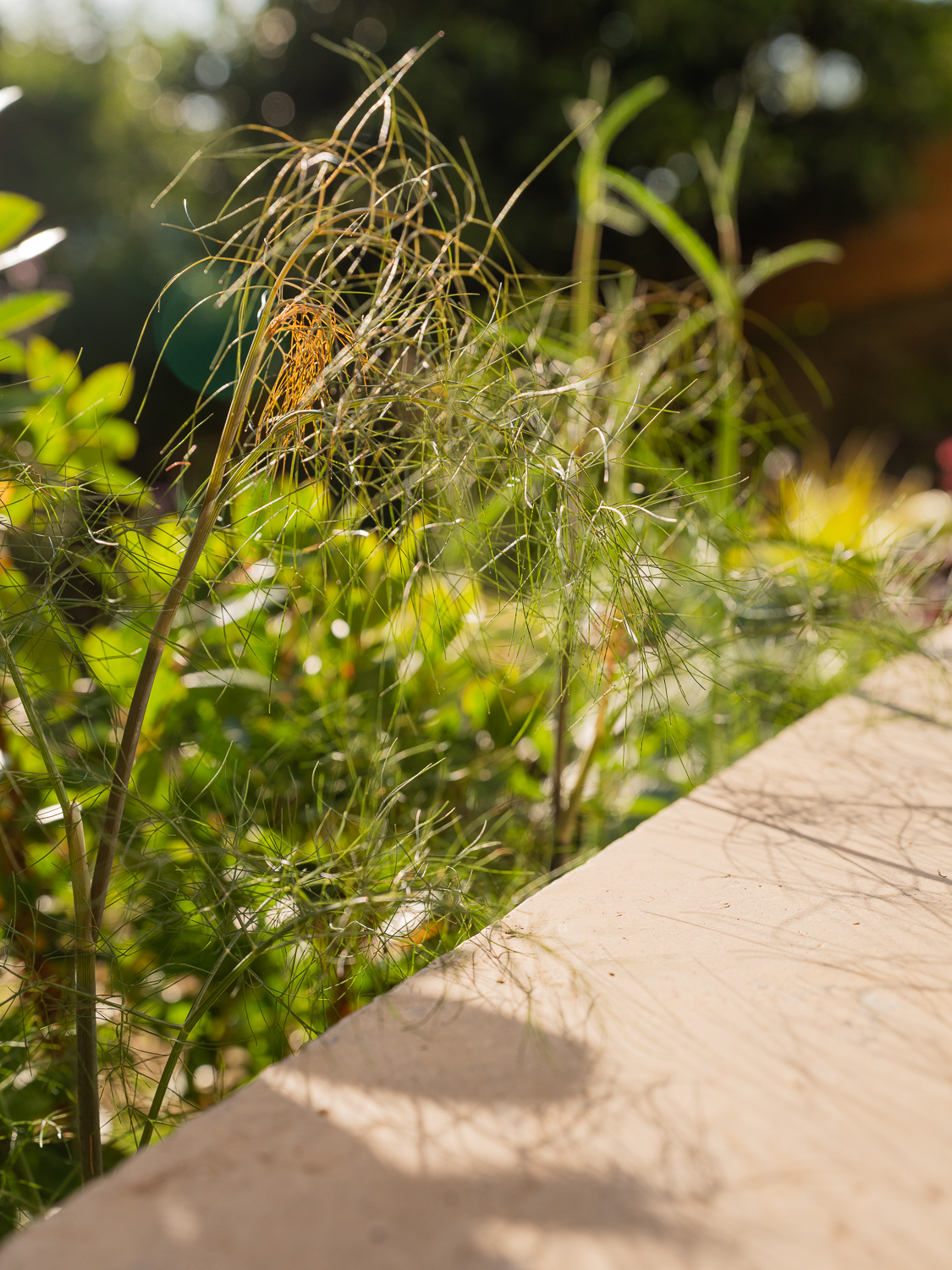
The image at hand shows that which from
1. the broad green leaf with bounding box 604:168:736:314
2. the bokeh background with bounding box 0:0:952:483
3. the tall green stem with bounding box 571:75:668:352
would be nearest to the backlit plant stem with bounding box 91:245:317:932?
the tall green stem with bounding box 571:75:668:352

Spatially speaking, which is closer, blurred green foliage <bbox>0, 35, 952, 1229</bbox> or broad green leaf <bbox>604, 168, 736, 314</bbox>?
blurred green foliage <bbox>0, 35, 952, 1229</bbox>

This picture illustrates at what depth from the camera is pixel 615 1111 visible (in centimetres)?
38

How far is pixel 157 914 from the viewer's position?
0.71m

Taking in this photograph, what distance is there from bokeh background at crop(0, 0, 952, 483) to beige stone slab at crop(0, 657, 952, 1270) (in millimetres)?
3965

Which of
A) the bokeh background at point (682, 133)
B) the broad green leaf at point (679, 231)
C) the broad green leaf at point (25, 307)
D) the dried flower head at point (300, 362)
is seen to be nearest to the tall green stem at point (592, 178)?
the broad green leaf at point (679, 231)

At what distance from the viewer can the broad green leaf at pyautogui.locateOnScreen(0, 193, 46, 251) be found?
0.93 m

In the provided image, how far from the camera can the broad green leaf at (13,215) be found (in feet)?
3.04

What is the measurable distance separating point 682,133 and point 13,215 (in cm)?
452

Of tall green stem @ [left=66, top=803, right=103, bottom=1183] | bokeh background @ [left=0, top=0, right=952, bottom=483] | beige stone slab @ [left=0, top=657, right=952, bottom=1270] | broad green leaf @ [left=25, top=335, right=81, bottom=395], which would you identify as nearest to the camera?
beige stone slab @ [left=0, top=657, right=952, bottom=1270]

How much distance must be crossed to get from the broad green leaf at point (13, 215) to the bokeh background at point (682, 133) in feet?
10.5

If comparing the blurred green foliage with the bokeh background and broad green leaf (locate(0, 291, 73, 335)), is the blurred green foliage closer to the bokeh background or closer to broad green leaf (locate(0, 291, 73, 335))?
broad green leaf (locate(0, 291, 73, 335))

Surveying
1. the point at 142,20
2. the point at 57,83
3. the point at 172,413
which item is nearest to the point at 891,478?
the point at 172,413

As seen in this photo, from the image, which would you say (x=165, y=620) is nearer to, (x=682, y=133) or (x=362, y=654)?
(x=362, y=654)

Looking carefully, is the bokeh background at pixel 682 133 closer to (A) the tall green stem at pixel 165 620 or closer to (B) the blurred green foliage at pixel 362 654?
(B) the blurred green foliage at pixel 362 654
